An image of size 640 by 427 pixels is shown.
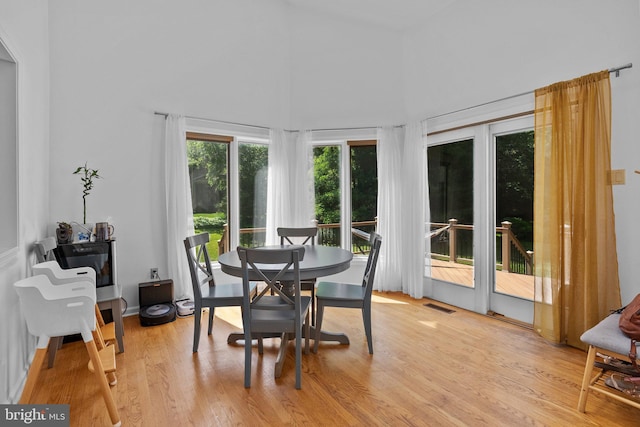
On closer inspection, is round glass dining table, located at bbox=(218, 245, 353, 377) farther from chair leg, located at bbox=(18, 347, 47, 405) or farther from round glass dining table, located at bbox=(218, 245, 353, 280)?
chair leg, located at bbox=(18, 347, 47, 405)

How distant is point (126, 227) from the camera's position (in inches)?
141

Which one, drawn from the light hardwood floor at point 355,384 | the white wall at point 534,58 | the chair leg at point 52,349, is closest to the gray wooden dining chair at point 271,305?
the light hardwood floor at point 355,384

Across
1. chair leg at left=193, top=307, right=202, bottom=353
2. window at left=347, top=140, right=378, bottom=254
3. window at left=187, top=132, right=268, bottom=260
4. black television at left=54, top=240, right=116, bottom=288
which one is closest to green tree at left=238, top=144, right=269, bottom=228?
window at left=187, top=132, right=268, bottom=260

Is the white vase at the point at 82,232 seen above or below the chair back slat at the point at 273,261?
above

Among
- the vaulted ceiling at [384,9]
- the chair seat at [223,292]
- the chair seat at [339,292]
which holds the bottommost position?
the chair seat at [339,292]

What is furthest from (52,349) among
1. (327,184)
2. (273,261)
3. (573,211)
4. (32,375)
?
(573,211)

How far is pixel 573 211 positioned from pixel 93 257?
4005 millimetres

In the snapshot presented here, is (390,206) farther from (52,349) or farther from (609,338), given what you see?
(52,349)

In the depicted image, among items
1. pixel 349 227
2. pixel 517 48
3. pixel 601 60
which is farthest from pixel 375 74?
pixel 601 60

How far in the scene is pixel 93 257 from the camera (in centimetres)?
295

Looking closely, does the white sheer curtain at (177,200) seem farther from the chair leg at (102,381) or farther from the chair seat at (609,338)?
the chair seat at (609,338)

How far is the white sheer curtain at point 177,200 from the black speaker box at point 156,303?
0.55 ft

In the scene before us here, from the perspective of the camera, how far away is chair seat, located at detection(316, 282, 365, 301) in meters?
2.62

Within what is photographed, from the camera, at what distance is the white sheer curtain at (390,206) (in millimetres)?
4340
